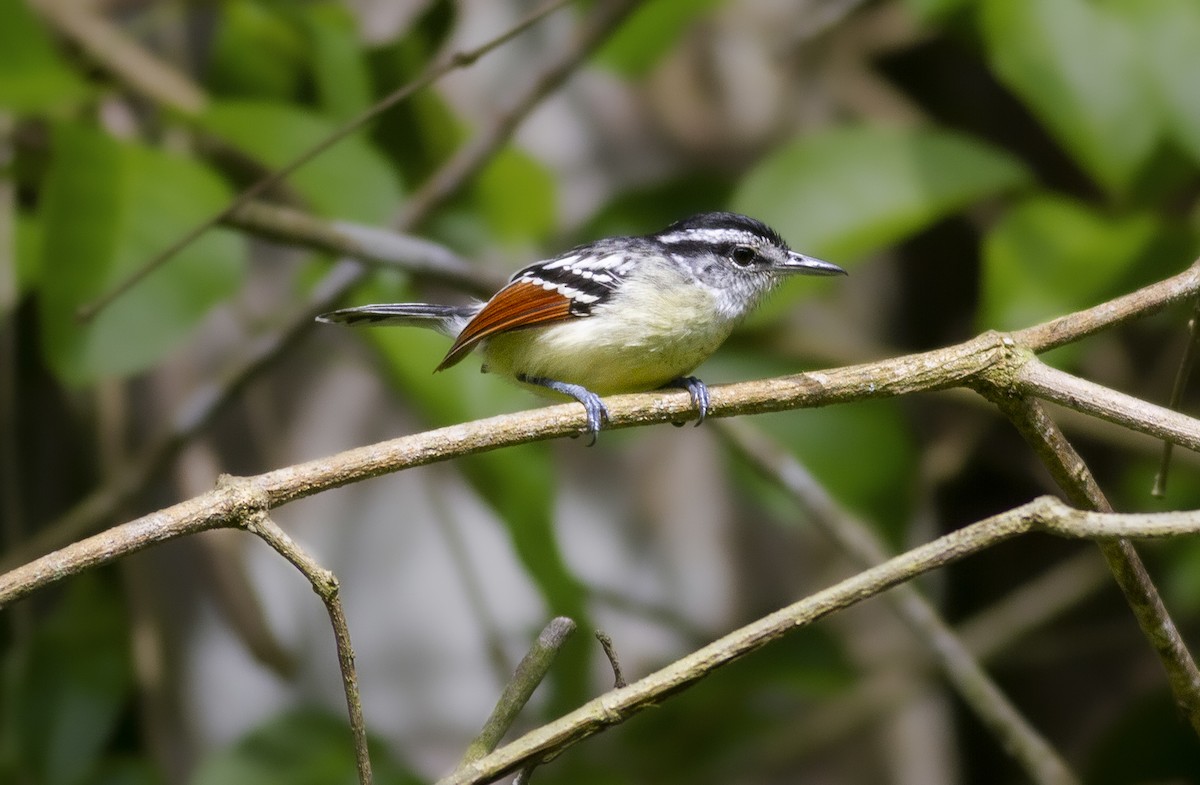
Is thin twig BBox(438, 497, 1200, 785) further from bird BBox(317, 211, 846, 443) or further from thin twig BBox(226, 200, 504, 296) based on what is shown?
thin twig BBox(226, 200, 504, 296)

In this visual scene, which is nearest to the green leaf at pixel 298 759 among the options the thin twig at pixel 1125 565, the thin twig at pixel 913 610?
the thin twig at pixel 913 610

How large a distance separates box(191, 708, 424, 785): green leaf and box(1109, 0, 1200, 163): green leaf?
2.23 metres

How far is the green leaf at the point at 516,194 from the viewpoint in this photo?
3334 mm

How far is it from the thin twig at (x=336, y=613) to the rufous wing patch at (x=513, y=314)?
3.26 feet

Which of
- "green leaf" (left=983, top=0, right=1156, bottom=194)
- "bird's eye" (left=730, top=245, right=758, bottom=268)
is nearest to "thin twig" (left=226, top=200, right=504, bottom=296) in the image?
"bird's eye" (left=730, top=245, right=758, bottom=268)

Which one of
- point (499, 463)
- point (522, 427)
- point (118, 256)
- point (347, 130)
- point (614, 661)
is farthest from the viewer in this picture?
point (499, 463)

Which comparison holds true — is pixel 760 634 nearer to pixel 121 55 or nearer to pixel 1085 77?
pixel 1085 77

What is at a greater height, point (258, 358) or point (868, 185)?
point (258, 358)

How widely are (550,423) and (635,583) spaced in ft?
6.76

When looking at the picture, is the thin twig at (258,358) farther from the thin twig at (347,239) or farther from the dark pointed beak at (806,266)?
the dark pointed beak at (806,266)

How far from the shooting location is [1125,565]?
1475 mm

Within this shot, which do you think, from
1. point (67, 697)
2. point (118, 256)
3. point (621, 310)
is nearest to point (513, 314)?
point (621, 310)

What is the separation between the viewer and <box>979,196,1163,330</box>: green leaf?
8.46ft

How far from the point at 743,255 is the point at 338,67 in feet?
4.03
